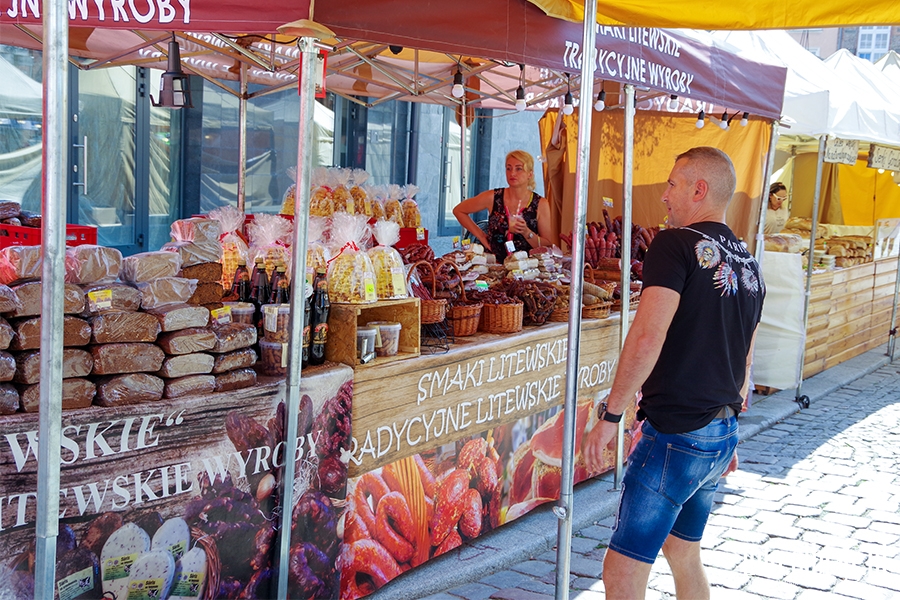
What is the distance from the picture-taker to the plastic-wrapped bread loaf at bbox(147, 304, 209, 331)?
302 centimetres

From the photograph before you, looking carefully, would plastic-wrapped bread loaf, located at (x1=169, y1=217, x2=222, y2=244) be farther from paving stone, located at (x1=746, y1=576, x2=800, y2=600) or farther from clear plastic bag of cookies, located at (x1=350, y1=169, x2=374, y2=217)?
paving stone, located at (x1=746, y1=576, x2=800, y2=600)

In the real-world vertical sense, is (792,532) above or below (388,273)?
below

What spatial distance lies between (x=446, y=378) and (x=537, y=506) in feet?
4.55

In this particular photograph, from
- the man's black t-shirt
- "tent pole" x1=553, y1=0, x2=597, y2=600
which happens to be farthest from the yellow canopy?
the man's black t-shirt

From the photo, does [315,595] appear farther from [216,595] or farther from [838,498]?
[838,498]

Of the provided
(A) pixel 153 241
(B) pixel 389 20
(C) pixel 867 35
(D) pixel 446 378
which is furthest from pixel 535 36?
(C) pixel 867 35

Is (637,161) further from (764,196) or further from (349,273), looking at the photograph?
(349,273)

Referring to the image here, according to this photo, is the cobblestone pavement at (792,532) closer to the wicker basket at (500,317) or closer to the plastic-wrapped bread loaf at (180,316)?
the wicker basket at (500,317)

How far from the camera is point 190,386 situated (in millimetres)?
3066

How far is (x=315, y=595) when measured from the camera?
11.6 feet

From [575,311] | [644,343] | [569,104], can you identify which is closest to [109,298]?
[575,311]

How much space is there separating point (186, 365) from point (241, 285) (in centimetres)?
78

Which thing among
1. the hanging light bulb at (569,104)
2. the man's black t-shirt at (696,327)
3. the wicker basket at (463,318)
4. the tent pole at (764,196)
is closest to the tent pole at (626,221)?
the wicker basket at (463,318)

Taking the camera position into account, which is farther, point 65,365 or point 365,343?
point 365,343
